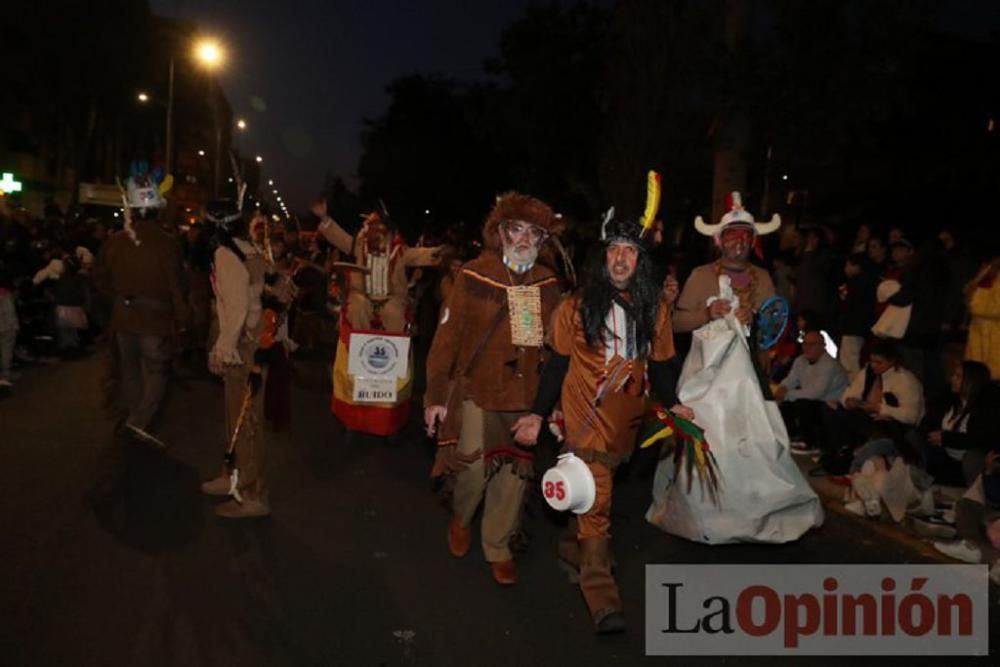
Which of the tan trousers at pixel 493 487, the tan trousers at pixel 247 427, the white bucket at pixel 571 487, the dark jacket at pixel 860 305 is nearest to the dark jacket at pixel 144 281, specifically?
the tan trousers at pixel 247 427

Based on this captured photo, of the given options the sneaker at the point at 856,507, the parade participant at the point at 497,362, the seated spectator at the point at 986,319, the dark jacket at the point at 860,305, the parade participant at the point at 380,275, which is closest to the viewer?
the parade participant at the point at 497,362

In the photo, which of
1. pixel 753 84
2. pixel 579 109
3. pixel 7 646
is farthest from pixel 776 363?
pixel 579 109

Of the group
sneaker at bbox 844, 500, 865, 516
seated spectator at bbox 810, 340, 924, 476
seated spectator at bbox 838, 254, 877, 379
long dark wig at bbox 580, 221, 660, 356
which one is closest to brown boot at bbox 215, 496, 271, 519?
long dark wig at bbox 580, 221, 660, 356

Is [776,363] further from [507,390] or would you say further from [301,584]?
[301,584]

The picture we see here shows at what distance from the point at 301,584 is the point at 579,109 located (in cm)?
2528

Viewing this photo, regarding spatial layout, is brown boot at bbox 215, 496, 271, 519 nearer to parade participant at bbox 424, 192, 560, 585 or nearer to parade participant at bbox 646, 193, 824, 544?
parade participant at bbox 424, 192, 560, 585

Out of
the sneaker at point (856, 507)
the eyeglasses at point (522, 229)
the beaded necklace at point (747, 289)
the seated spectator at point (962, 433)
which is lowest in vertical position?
the sneaker at point (856, 507)

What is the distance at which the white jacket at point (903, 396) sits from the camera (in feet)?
28.0

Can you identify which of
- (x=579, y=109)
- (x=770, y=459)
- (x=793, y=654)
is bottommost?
(x=793, y=654)

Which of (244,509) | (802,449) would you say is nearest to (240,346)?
(244,509)

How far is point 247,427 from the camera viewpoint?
7.18m

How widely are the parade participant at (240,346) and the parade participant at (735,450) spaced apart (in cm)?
273

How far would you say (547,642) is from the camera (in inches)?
205

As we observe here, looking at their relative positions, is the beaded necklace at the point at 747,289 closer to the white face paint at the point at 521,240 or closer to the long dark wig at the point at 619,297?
the white face paint at the point at 521,240
